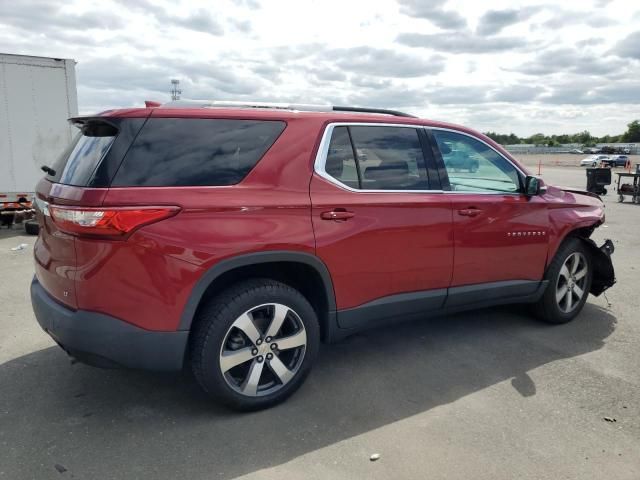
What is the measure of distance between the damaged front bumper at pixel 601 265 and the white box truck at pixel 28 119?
9.20 m

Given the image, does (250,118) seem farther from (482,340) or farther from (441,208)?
(482,340)

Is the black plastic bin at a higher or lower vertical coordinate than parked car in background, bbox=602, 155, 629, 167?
lower

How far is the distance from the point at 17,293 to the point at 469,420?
490 centimetres

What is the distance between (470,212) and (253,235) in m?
1.79

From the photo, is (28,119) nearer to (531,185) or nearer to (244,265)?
(244,265)

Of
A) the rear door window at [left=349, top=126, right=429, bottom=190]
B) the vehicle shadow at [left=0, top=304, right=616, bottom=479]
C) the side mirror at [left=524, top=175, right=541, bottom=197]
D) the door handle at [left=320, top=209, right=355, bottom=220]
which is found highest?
the rear door window at [left=349, top=126, right=429, bottom=190]

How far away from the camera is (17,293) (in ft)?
18.8

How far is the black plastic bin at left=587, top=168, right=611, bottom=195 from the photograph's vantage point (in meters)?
15.5

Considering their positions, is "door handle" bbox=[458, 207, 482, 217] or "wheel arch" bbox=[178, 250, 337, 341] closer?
"wheel arch" bbox=[178, 250, 337, 341]

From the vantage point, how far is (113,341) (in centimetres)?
280

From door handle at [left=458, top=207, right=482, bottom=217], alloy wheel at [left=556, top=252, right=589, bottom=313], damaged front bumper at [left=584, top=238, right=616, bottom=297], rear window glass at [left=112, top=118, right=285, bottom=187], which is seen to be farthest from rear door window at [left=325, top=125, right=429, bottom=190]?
damaged front bumper at [left=584, top=238, right=616, bottom=297]

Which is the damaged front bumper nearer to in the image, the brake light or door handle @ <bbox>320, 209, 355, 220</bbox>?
door handle @ <bbox>320, 209, 355, 220</bbox>

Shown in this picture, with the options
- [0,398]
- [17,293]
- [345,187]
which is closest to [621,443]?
[345,187]

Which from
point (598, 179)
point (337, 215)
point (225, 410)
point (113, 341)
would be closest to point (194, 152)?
point (337, 215)
